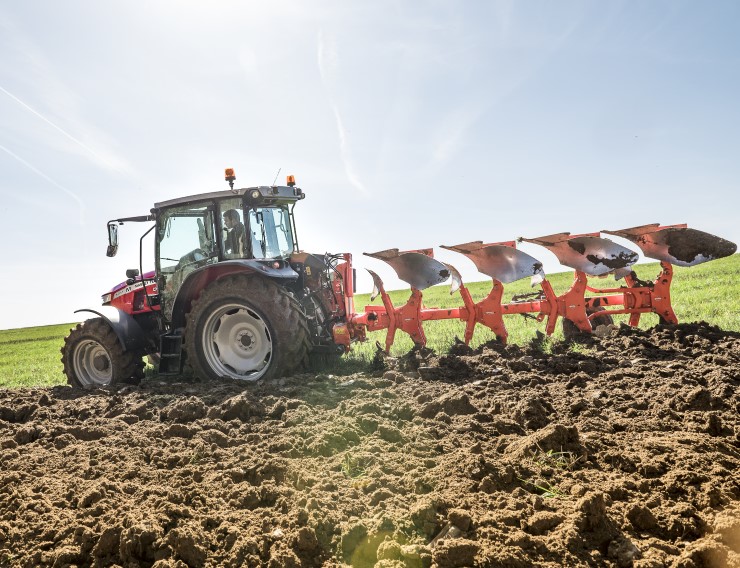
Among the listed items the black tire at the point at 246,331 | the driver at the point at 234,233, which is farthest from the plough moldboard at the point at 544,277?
the driver at the point at 234,233

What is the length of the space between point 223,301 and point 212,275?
48 cm

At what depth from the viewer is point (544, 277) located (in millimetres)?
7645

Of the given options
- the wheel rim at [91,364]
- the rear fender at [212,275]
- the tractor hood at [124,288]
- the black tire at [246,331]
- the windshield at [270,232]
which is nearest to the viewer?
the black tire at [246,331]

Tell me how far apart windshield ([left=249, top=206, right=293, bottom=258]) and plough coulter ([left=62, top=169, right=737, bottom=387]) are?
15 mm

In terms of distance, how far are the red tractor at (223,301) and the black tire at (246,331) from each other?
0.01 metres

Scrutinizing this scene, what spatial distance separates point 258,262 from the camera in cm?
698

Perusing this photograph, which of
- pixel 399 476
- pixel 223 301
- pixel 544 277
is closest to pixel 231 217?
pixel 223 301

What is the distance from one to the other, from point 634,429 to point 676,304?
8.52 m

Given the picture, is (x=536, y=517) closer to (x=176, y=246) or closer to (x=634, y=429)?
(x=634, y=429)

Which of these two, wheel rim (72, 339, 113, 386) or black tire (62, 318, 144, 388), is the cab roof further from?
wheel rim (72, 339, 113, 386)

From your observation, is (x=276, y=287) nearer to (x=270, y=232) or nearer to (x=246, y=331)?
(x=246, y=331)

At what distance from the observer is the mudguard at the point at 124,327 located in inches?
307

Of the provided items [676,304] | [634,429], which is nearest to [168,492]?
[634,429]

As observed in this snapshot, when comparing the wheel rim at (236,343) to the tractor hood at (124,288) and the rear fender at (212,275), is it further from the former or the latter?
the tractor hood at (124,288)
